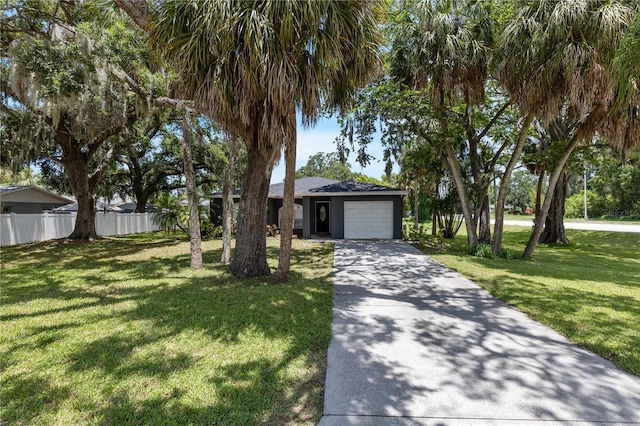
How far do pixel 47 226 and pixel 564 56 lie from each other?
66.6 feet

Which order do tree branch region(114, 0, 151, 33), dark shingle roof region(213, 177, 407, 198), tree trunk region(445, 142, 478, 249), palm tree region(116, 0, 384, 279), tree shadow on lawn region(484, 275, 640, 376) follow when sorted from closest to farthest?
tree shadow on lawn region(484, 275, 640, 376)
palm tree region(116, 0, 384, 279)
tree branch region(114, 0, 151, 33)
tree trunk region(445, 142, 478, 249)
dark shingle roof region(213, 177, 407, 198)

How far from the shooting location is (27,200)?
19.9m

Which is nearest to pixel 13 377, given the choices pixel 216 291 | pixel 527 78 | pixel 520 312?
pixel 216 291

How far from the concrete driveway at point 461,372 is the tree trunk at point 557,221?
13737mm

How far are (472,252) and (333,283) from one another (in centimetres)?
668

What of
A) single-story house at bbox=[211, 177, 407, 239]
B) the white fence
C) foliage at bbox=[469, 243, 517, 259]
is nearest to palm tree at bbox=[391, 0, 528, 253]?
foliage at bbox=[469, 243, 517, 259]

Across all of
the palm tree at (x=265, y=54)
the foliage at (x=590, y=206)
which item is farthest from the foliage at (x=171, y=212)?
the foliage at (x=590, y=206)

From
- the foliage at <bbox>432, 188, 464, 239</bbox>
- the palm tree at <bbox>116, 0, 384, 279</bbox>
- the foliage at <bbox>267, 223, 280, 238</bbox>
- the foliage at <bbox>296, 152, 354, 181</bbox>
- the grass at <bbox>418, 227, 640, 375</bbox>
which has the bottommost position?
the grass at <bbox>418, 227, 640, 375</bbox>

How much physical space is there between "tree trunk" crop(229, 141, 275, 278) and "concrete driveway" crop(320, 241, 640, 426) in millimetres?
2446

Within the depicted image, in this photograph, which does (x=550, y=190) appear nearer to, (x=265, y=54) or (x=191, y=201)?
(x=265, y=54)

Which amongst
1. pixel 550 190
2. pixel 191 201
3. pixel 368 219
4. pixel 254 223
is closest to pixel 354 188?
pixel 368 219

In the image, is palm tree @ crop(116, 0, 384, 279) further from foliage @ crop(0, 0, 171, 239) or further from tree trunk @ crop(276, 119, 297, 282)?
foliage @ crop(0, 0, 171, 239)

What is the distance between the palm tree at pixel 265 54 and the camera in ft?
16.5

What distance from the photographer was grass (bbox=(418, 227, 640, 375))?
12.9ft
